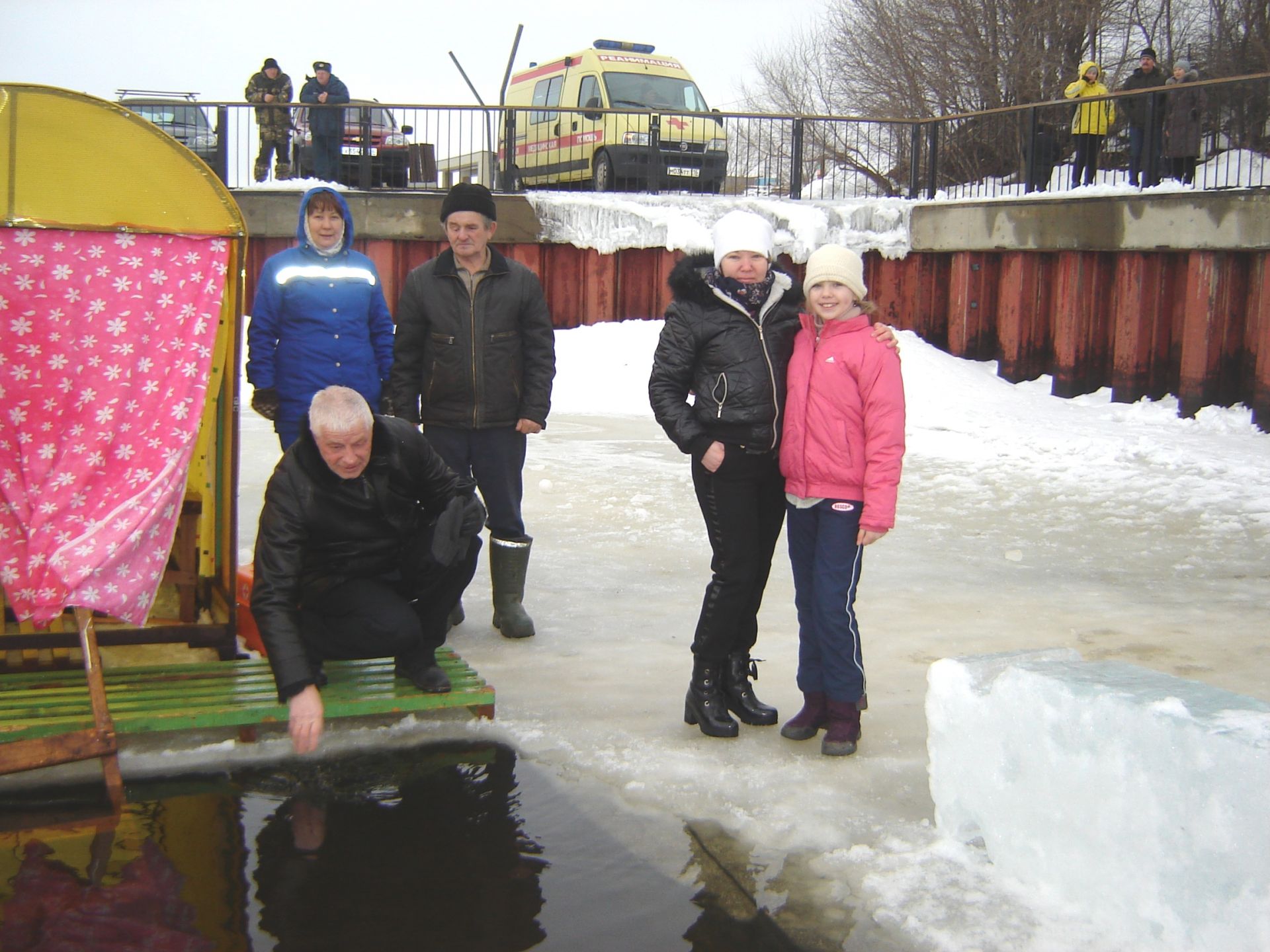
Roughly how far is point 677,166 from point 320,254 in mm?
13049

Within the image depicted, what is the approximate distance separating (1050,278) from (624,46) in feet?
27.2

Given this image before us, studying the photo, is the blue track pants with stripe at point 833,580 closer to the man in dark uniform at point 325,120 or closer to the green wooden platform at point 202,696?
the green wooden platform at point 202,696

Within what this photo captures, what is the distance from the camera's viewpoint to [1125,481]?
889cm

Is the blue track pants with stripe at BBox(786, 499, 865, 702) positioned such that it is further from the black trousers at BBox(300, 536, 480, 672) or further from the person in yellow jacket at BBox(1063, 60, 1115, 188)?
the person in yellow jacket at BBox(1063, 60, 1115, 188)

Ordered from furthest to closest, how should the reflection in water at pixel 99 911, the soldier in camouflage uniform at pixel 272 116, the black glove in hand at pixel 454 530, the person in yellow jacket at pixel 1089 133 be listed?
the soldier in camouflage uniform at pixel 272 116 < the person in yellow jacket at pixel 1089 133 < the black glove in hand at pixel 454 530 < the reflection in water at pixel 99 911

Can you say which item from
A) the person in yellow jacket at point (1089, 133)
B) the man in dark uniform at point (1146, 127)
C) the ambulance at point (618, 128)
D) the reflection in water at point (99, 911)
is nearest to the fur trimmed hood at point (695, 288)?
the reflection in water at point (99, 911)

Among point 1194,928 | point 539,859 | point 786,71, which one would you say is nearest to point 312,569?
point 539,859

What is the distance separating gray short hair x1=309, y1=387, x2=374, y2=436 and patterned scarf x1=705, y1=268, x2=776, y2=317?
1.15m

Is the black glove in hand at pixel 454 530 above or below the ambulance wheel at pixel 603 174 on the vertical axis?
below

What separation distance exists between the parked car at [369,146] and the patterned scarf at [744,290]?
12979mm

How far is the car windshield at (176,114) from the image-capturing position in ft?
52.3

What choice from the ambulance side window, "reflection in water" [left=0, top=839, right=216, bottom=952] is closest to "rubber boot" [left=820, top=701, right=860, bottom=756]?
"reflection in water" [left=0, top=839, right=216, bottom=952]

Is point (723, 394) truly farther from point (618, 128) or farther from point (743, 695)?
point (618, 128)

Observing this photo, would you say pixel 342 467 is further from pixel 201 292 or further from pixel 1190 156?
pixel 1190 156
